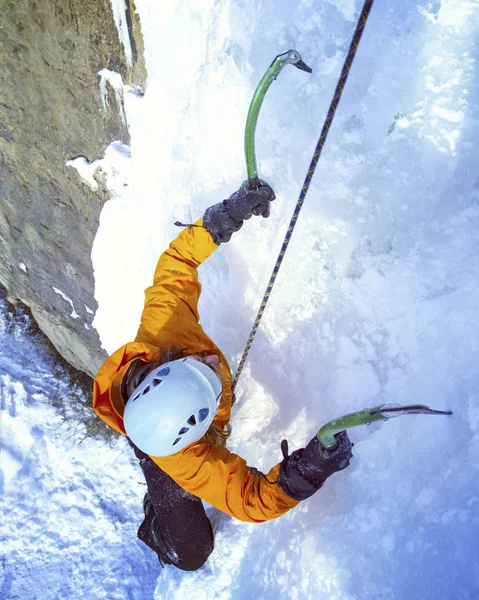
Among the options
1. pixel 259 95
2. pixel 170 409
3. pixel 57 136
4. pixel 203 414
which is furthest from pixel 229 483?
pixel 57 136

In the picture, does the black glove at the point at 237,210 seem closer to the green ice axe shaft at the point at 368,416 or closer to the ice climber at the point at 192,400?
the ice climber at the point at 192,400

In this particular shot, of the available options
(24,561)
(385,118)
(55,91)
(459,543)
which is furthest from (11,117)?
(24,561)

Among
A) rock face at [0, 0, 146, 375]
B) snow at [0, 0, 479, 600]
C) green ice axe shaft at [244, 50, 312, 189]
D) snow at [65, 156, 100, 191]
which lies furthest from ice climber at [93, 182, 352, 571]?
snow at [65, 156, 100, 191]

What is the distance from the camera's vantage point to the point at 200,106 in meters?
2.10

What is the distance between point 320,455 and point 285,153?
3.94ft

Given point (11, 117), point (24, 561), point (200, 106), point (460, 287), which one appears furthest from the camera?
point (24, 561)

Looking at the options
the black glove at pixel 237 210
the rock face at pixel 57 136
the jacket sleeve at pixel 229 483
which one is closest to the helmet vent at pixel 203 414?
the jacket sleeve at pixel 229 483

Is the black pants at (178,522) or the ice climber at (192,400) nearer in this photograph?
the ice climber at (192,400)

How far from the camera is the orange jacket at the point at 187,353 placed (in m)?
1.74

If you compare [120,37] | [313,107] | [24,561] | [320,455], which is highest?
[120,37]

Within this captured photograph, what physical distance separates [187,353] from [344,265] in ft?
2.69

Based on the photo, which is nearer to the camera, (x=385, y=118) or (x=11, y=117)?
(x=385, y=118)

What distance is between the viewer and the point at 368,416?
129 centimetres

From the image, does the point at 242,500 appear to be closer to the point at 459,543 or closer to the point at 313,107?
the point at 459,543
